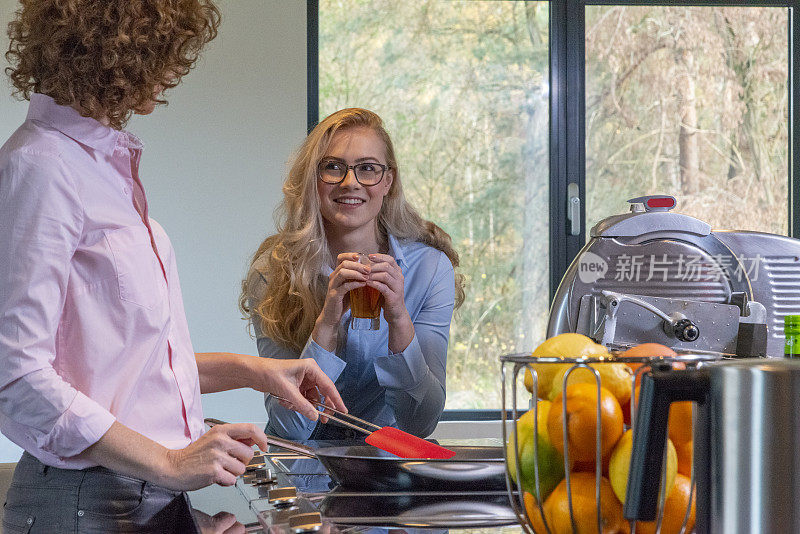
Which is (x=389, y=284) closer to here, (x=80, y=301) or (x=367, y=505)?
(x=80, y=301)

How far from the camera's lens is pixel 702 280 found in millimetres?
1659

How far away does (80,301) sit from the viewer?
3.58 ft

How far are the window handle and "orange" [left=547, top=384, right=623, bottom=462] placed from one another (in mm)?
3268

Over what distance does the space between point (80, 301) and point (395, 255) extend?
110 cm

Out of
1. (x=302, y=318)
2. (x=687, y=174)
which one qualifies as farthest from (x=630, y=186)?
(x=302, y=318)

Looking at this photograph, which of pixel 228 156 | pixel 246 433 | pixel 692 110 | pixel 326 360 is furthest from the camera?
pixel 692 110

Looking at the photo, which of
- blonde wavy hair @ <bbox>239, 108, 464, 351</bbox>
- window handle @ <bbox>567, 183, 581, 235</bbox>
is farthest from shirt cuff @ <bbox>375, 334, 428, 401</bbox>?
window handle @ <bbox>567, 183, 581, 235</bbox>

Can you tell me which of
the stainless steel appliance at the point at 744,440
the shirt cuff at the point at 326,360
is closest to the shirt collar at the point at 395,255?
the shirt cuff at the point at 326,360

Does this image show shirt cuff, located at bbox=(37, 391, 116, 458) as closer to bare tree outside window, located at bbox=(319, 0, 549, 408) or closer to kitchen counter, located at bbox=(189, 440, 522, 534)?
kitchen counter, located at bbox=(189, 440, 522, 534)

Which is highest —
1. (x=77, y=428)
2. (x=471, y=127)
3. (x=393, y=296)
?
(x=471, y=127)

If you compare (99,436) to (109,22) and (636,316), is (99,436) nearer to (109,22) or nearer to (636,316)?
(109,22)

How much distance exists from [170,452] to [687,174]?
3.43 meters

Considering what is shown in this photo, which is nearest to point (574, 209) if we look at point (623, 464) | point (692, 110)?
point (692, 110)

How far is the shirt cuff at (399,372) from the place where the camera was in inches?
72.7
